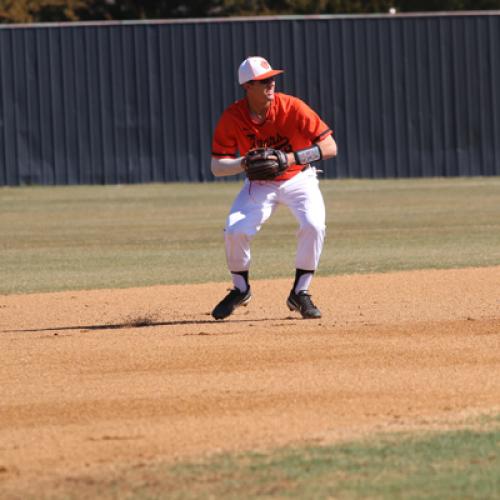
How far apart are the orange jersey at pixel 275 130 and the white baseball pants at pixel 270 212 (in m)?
0.11

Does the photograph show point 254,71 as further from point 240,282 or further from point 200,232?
point 200,232

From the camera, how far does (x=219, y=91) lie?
2791 centimetres

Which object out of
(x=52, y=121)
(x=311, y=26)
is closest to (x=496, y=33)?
(x=311, y=26)

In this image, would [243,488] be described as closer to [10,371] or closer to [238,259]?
[10,371]

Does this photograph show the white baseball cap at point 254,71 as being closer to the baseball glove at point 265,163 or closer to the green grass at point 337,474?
the baseball glove at point 265,163

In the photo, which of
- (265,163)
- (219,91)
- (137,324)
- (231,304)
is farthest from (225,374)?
(219,91)

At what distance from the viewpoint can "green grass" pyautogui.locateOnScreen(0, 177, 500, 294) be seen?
13.4 metres

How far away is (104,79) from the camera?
2758 centimetres

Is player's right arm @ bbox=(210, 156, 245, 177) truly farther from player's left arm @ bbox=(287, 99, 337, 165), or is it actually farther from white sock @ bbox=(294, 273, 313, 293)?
white sock @ bbox=(294, 273, 313, 293)

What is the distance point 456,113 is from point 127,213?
370 inches

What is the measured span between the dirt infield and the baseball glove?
3.37 feet

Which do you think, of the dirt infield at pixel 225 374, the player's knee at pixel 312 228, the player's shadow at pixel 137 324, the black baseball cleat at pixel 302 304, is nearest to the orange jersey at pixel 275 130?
the player's knee at pixel 312 228

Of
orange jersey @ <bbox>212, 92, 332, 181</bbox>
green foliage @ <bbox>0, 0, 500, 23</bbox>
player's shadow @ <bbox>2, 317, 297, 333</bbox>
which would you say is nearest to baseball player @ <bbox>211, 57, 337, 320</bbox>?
orange jersey @ <bbox>212, 92, 332, 181</bbox>

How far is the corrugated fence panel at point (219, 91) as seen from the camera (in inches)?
1081
